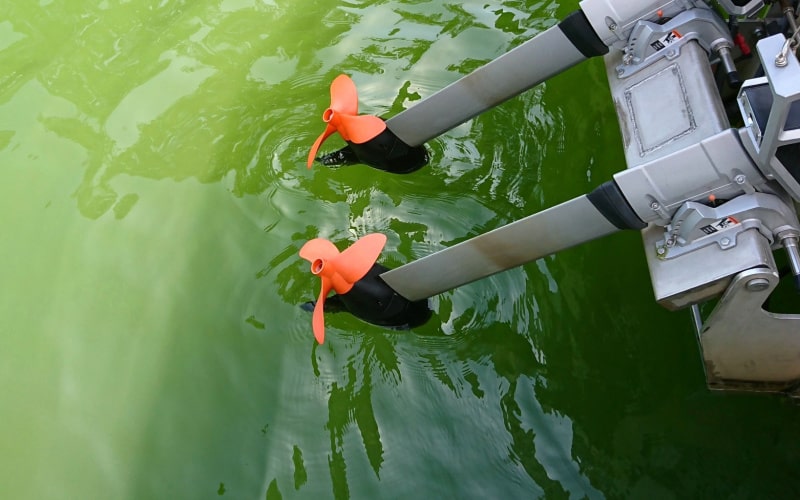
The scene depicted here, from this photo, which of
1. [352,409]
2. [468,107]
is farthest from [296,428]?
[468,107]

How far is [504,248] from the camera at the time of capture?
1751 mm

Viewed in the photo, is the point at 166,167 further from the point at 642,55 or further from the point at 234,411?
the point at 642,55

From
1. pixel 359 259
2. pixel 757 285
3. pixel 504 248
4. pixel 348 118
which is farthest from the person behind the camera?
pixel 348 118

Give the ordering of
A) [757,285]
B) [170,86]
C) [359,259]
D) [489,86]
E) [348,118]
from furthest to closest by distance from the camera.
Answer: [170,86] < [348,118] < [489,86] < [359,259] < [757,285]

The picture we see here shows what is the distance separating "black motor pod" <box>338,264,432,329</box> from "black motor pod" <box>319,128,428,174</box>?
45 cm

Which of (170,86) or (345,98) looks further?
(170,86)

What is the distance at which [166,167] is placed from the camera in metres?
2.61

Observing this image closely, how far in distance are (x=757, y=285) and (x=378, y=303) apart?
101 cm

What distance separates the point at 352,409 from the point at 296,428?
19cm

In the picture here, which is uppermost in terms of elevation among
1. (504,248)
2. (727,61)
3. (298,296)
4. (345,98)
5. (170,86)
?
(727,61)

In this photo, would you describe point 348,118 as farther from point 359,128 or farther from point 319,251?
point 319,251

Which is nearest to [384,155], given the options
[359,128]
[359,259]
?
[359,128]

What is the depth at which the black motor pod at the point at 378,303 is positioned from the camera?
1941mm

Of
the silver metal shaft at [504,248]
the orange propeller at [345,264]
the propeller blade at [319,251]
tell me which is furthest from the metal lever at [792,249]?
the propeller blade at [319,251]
